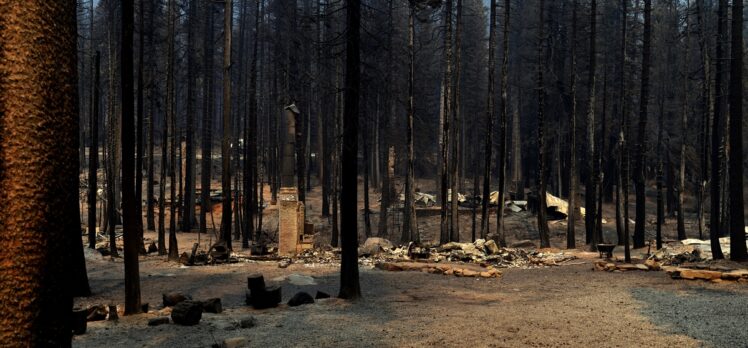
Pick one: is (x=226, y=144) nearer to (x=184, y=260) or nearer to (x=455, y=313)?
(x=184, y=260)

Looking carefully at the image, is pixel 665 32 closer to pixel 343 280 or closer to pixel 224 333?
pixel 343 280

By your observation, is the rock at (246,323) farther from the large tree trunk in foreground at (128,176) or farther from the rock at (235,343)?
the large tree trunk in foreground at (128,176)

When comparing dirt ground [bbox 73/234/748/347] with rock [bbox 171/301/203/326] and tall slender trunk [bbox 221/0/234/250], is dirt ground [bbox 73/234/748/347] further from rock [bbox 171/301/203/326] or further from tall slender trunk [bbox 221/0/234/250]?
tall slender trunk [bbox 221/0/234/250]

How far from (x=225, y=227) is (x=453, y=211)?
33.2 ft

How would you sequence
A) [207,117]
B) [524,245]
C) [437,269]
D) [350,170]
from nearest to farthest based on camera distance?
[350,170], [437,269], [524,245], [207,117]

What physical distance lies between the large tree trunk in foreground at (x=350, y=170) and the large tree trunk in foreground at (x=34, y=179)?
9759 millimetres

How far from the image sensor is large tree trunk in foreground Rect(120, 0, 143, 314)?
1037 centimetres

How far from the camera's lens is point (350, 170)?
41.5 feet

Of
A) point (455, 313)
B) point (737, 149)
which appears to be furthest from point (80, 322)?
point (737, 149)

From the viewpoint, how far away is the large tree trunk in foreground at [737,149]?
16.5 metres

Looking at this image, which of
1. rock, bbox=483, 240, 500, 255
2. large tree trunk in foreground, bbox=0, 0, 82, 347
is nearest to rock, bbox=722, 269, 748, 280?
rock, bbox=483, 240, 500, 255

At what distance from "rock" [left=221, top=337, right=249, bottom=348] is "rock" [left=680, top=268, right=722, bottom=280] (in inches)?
487

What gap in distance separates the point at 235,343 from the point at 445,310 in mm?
4897

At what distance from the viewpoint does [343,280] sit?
41.1ft
